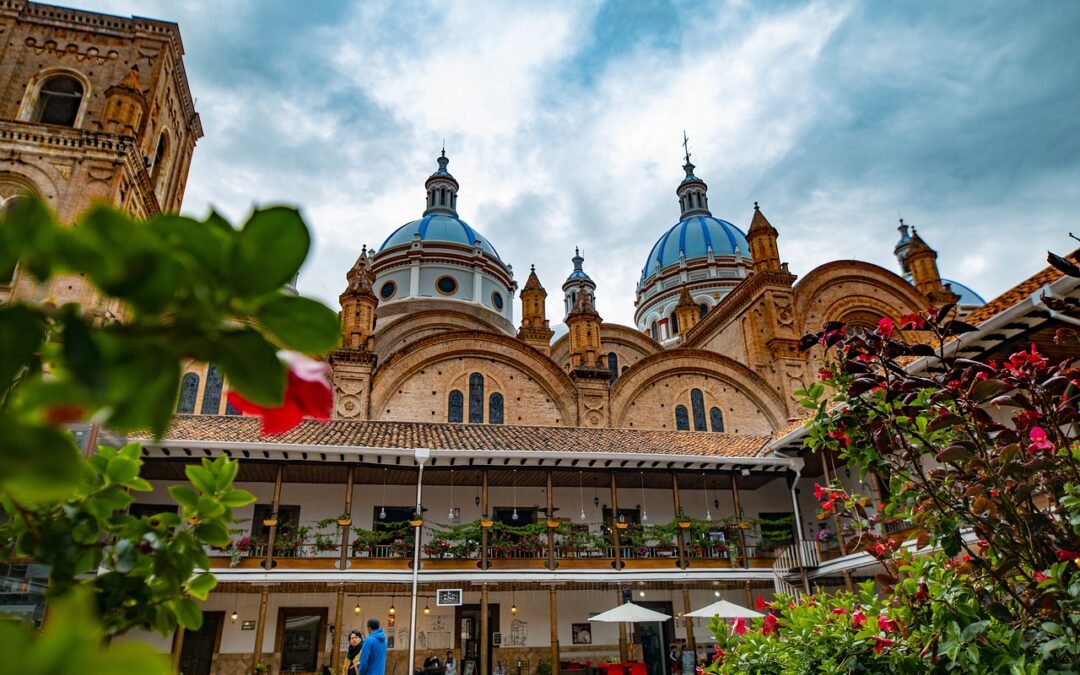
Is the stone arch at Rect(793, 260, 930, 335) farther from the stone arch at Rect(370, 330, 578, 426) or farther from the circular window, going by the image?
the circular window

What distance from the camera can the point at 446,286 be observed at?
3703cm

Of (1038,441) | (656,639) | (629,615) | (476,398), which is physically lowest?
(656,639)

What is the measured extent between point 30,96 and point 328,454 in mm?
16699

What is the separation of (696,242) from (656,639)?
34.3m

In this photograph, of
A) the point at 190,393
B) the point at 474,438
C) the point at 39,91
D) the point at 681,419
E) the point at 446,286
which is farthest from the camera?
the point at 446,286

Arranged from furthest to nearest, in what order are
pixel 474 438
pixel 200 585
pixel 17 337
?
pixel 474 438 → pixel 200 585 → pixel 17 337

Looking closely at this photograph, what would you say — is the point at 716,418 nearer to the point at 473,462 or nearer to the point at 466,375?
the point at 466,375

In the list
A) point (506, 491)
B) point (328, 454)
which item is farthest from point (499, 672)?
point (328, 454)

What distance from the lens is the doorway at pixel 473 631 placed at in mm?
17859

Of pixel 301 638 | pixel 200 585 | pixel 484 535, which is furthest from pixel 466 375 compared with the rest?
pixel 200 585

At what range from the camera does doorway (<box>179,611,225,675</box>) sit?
1658cm

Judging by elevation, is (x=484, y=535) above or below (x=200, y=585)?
above

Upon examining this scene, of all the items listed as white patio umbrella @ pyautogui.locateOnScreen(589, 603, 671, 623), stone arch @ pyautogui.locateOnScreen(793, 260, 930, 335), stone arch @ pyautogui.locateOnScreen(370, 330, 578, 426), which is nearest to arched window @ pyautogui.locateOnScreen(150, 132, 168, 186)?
stone arch @ pyautogui.locateOnScreen(370, 330, 578, 426)

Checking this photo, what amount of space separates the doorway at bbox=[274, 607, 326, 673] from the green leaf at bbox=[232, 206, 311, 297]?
60.9 feet
